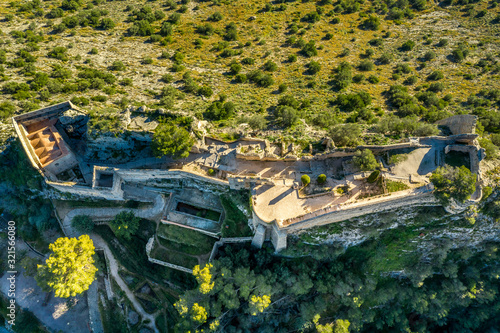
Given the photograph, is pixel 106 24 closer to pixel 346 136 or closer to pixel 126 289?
pixel 126 289

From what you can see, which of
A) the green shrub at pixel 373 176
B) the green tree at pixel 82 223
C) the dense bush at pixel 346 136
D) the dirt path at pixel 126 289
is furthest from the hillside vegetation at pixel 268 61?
the dirt path at pixel 126 289

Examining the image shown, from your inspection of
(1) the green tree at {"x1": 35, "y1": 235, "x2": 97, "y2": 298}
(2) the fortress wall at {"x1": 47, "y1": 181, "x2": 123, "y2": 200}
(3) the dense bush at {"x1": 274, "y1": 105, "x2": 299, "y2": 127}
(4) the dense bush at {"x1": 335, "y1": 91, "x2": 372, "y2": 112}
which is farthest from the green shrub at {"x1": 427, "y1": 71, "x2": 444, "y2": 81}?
(1) the green tree at {"x1": 35, "y1": 235, "x2": 97, "y2": 298}

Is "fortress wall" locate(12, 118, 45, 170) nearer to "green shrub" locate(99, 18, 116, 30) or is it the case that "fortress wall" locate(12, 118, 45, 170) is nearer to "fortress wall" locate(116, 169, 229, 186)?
"fortress wall" locate(116, 169, 229, 186)

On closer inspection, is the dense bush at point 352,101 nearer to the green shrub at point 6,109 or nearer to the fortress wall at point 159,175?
the fortress wall at point 159,175

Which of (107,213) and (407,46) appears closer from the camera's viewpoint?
(107,213)

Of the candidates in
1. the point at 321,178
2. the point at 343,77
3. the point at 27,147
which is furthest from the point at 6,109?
the point at 343,77

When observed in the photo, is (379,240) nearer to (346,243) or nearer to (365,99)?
(346,243)
